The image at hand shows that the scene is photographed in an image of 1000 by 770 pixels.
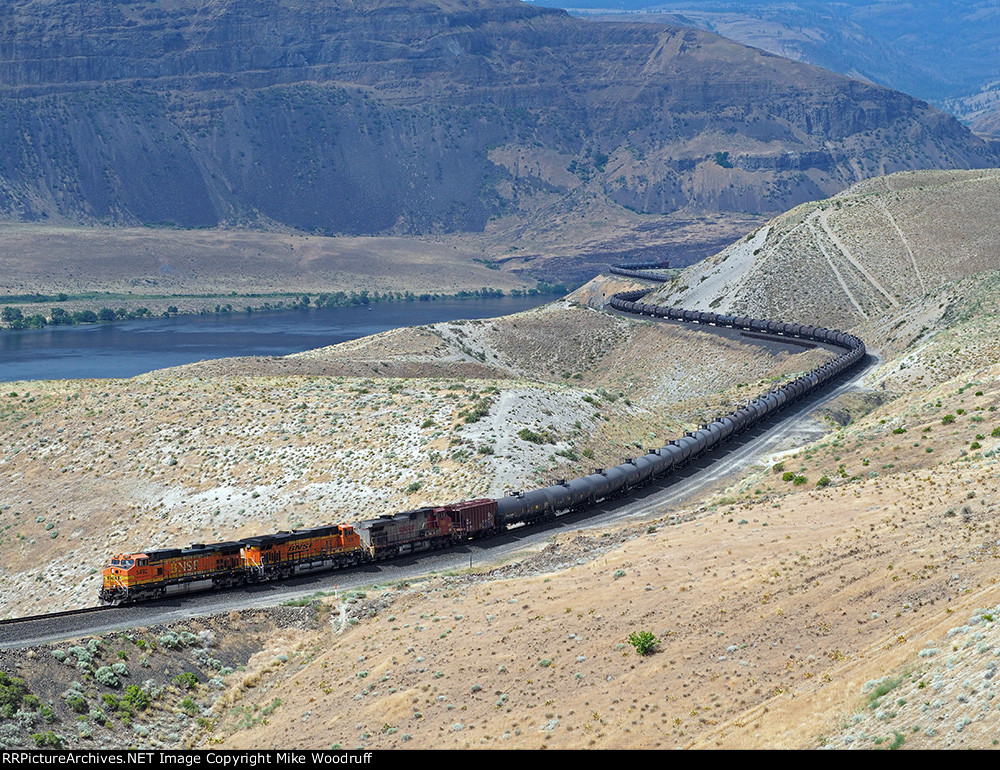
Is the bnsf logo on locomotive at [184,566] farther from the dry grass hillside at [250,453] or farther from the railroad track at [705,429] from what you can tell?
the dry grass hillside at [250,453]

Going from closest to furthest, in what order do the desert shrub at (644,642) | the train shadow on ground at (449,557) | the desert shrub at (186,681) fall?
the desert shrub at (644,642)
the desert shrub at (186,681)
the train shadow on ground at (449,557)

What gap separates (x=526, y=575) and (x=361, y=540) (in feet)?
25.9

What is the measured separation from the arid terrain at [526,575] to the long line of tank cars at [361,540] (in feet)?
12.3

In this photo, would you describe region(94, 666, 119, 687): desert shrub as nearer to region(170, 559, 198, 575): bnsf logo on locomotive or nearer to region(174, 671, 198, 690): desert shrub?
region(174, 671, 198, 690): desert shrub

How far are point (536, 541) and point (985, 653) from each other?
28.2 metres

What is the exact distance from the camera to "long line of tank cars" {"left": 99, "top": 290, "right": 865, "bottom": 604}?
141ft

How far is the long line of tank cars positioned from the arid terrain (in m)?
3.74

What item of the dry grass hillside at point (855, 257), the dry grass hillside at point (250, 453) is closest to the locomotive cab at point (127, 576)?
the dry grass hillside at point (250, 453)

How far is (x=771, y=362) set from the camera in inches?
4380

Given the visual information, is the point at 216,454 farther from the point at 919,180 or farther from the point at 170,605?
the point at 919,180

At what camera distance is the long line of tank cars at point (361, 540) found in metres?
43.0

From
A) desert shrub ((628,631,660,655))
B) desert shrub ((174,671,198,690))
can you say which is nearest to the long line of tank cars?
desert shrub ((174,671,198,690))

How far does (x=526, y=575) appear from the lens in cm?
4384

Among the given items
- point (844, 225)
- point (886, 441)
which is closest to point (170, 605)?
point (886, 441)
